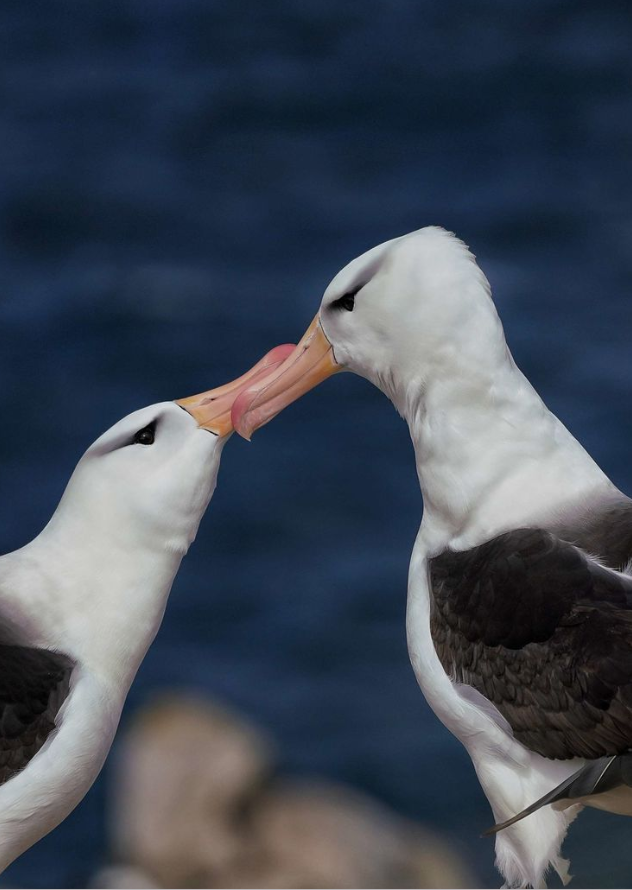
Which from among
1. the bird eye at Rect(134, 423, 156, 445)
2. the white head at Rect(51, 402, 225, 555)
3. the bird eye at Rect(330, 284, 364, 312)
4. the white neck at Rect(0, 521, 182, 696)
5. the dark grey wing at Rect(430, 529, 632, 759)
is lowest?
the dark grey wing at Rect(430, 529, 632, 759)

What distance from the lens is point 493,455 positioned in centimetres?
542

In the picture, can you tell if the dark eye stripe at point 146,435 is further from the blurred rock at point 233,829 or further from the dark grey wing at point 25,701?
the blurred rock at point 233,829

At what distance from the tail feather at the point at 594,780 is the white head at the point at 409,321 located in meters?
1.27

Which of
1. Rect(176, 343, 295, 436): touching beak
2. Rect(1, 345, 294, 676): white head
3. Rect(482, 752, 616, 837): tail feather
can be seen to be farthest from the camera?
Rect(176, 343, 295, 436): touching beak

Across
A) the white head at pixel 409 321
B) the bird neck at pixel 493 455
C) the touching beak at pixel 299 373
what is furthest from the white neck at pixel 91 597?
the bird neck at pixel 493 455

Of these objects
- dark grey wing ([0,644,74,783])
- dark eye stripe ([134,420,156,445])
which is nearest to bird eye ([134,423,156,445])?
dark eye stripe ([134,420,156,445])

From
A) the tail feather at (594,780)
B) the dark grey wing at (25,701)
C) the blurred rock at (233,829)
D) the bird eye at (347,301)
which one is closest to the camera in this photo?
the tail feather at (594,780)

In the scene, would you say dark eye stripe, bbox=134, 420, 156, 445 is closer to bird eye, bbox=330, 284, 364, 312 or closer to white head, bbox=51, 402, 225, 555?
white head, bbox=51, 402, 225, 555

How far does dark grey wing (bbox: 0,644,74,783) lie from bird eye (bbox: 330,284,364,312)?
1508mm

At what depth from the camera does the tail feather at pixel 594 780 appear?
4789mm

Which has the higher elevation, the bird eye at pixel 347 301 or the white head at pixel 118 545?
the bird eye at pixel 347 301

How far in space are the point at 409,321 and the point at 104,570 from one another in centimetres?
123

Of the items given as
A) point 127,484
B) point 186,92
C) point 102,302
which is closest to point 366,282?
point 127,484

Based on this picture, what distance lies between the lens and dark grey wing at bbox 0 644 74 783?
4906 millimetres
